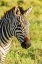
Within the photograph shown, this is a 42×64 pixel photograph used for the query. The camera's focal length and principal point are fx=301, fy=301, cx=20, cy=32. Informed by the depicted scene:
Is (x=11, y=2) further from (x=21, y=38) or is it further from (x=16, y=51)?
(x=21, y=38)

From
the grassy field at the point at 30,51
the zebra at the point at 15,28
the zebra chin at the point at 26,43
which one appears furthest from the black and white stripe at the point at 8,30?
the grassy field at the point at 30,51

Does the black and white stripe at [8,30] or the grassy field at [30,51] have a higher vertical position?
the black and white stripe at [8,30]

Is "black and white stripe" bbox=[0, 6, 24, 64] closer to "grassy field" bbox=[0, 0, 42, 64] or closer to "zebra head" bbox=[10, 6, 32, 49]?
"zebra head" bbox=[10, 6, 32, 49]

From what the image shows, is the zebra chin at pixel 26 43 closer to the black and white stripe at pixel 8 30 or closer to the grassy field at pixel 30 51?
the black and white stripe at pixel 8 30

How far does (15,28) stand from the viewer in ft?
21.6

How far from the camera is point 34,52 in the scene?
9.53 meters

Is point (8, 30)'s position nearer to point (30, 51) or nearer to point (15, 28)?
point (15, 28)

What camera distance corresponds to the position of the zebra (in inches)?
254

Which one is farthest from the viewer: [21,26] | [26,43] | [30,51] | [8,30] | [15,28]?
[30,51]

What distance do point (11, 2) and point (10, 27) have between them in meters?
14.6

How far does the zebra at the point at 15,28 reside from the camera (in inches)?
254

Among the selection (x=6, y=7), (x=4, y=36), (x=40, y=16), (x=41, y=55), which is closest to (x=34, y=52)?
(x=41, y=55)

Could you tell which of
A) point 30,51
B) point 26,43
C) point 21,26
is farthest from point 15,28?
point 30,51

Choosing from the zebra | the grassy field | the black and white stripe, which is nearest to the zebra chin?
the zebra
